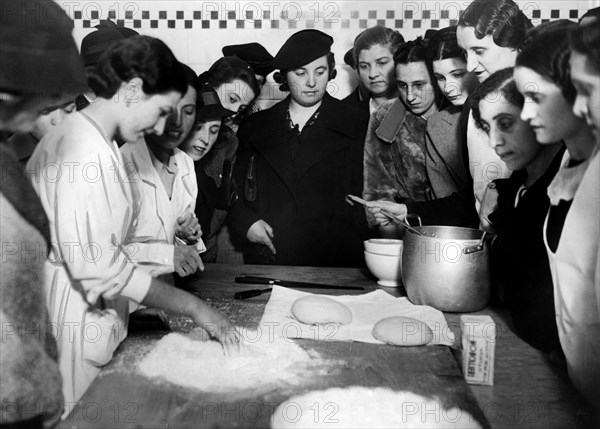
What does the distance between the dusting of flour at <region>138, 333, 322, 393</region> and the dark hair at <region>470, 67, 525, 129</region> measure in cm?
67

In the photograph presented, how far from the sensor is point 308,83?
5.36ft

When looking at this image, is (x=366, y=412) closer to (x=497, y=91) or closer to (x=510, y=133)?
(x=510, y=133)

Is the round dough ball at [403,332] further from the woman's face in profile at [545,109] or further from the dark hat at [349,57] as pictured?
the dark hat at [349,57]

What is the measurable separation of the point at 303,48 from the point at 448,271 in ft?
2.39

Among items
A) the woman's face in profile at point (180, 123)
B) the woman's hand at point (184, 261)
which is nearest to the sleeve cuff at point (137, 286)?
the woman's hand at point (184, 261)

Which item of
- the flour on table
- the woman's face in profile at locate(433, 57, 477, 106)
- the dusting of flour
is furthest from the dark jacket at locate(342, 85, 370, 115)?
the flour on table

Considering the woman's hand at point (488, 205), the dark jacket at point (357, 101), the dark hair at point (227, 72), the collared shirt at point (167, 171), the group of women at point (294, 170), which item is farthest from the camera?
the dark jacket at point (357, 101)

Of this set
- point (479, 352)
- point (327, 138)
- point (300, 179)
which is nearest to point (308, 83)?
point (327, 138)

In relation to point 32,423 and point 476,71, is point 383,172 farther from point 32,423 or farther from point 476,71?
point 32,423

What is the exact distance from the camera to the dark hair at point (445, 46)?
1479 mm

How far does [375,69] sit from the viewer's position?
63.4 inches

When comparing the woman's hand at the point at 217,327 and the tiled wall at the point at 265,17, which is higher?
the tiled wall at the point at 265,17

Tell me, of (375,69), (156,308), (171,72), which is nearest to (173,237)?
(156,308)

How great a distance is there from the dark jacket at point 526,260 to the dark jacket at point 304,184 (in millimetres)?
491
